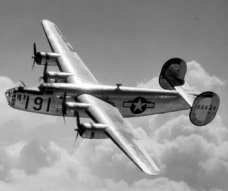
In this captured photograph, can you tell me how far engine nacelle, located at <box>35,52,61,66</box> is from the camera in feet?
129

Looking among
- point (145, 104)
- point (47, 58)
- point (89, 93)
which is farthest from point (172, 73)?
point (47, 58)

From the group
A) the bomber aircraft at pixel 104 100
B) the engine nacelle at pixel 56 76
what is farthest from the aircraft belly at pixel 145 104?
the engine nacelle at pixel 56 76

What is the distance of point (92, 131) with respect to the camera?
26.6m

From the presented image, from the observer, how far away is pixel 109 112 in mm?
31859

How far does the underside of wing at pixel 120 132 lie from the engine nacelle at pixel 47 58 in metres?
8.61

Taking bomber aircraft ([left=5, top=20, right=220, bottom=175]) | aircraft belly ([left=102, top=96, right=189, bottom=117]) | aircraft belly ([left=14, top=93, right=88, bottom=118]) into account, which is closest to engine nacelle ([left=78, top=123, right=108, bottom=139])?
bomber aircraft ([left=5, top=20, right=220, bottom=175])

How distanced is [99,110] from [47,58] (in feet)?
38.7

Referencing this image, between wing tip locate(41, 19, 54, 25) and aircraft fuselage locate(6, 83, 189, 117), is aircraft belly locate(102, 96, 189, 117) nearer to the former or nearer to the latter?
aircraft fuselage locate(6, 83, 189, 117)

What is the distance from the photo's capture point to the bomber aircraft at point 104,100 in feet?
88.2

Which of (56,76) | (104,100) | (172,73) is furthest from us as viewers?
(172,73)

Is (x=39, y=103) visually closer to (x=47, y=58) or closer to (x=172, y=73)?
(x=47, y=58)

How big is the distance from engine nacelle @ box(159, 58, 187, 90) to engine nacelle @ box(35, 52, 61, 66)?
39.3 feet

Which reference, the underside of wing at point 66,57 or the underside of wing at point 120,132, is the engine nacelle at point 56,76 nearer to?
the underside of wing at point 66,57

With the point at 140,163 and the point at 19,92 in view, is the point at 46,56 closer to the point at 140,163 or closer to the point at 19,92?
the point at 19,92
